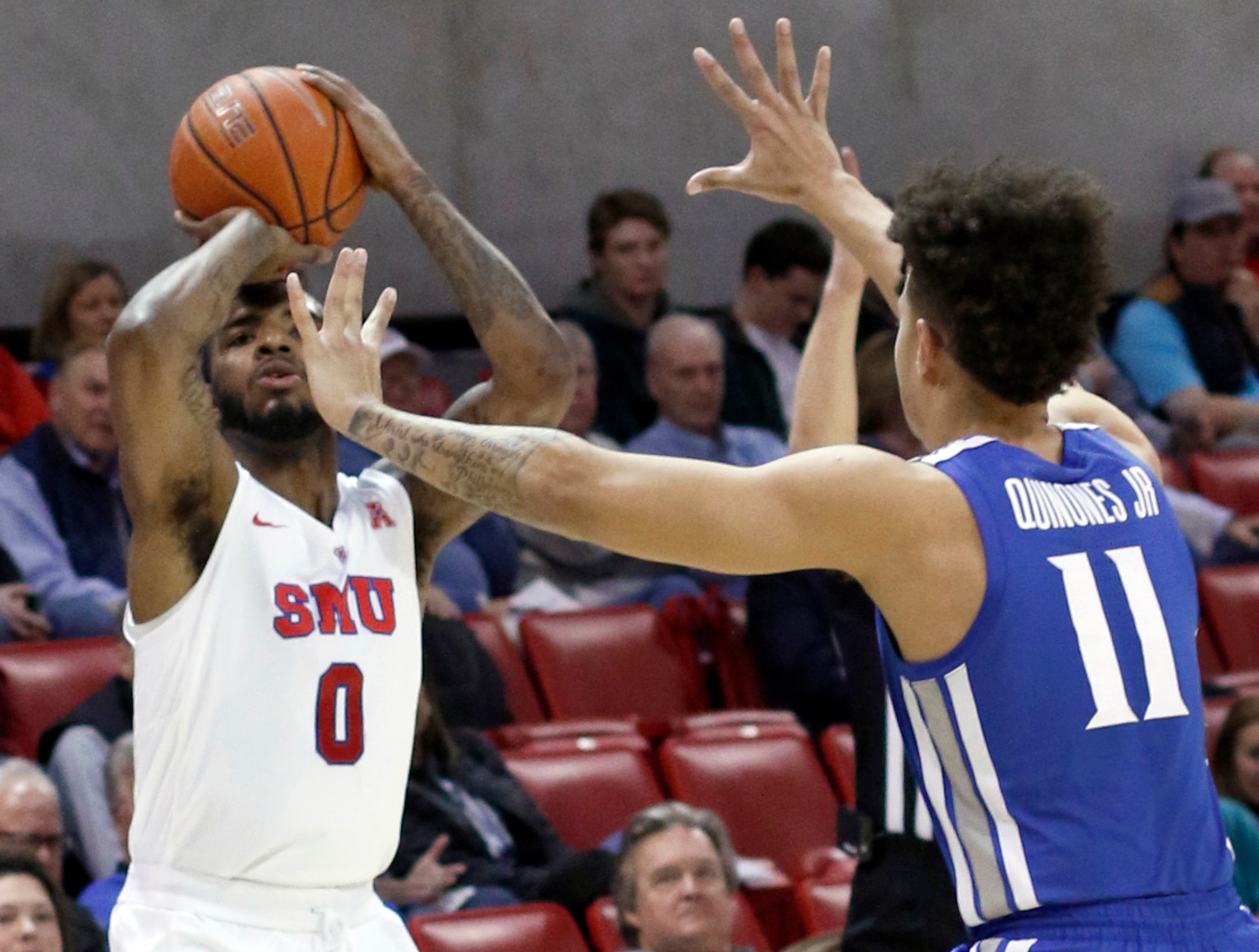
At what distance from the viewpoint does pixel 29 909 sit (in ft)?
14.6

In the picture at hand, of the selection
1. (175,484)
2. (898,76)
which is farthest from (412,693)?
(898,76)

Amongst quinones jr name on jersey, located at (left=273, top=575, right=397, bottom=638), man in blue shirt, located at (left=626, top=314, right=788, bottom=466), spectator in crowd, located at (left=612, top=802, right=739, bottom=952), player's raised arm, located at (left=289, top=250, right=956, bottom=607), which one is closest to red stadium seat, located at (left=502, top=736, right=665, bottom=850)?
spectator in crowd, located at (left=612, top=802, right=739, bottom=952)

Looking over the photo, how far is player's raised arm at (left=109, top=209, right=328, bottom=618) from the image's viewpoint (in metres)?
3.48

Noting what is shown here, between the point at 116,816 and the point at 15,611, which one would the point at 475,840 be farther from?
the point at 15,611

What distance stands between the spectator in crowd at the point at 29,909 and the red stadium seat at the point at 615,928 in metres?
1.44

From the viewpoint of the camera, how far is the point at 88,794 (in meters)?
5.24

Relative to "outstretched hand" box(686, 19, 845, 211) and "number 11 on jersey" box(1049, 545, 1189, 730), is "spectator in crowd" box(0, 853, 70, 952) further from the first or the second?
"number 11 on jersey" box(1049, 545, 1189, 730)

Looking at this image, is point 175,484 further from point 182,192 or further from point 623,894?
point 623,894

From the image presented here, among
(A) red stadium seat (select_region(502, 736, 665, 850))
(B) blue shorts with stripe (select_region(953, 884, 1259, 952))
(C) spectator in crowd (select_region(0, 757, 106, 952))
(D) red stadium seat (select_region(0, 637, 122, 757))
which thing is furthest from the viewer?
(A) red stadium seat (select_region(502, 736, 665, 850))

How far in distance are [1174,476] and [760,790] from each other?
3004mm

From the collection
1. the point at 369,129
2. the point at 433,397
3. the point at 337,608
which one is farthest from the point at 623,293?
the point at 337,608

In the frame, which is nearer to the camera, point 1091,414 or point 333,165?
point 1091,414

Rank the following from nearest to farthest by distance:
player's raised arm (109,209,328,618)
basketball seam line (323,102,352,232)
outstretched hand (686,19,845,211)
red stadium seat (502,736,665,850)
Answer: player's raised arm (109,209,328,618) → outstretched hand (686,19,845,211) → basketball seam line (323,102,352,232) → red stadium seat (502,736,665,850)

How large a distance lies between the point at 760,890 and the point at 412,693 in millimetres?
2225
